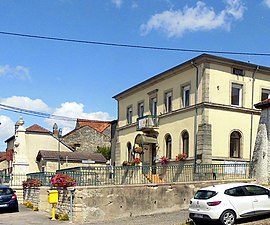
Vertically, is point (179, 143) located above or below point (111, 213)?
above

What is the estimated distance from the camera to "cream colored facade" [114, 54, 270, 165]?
30828mm

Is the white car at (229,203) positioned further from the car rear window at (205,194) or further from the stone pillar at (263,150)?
the stone pillar at (263,150)

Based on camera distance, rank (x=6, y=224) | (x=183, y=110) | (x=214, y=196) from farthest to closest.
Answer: (x=183, y=110)
(x=6, y=224)
(x=214, y=196)

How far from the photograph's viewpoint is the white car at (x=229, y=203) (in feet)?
51.3

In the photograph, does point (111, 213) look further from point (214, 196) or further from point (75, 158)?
point (75, 158)

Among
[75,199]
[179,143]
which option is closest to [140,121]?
[179,143]

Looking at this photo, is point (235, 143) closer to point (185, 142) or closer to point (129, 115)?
point (185, 142)

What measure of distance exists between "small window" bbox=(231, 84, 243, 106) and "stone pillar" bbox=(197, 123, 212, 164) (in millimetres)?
3059

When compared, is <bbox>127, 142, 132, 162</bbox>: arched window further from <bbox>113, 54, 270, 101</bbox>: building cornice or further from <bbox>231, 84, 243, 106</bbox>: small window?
<bbox>231, 84, 243, 106</bbox>: small window

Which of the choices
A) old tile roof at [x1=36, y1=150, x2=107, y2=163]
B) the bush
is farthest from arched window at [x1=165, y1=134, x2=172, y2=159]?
old tile roof at [x1=36, y1=150, x2=107, y2=163]

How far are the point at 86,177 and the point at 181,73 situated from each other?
51.8ft

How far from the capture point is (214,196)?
15.9 m

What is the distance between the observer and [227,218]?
15625mm

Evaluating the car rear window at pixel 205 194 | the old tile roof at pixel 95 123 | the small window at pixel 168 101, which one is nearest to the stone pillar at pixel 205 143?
the small window at pixel 168 101
